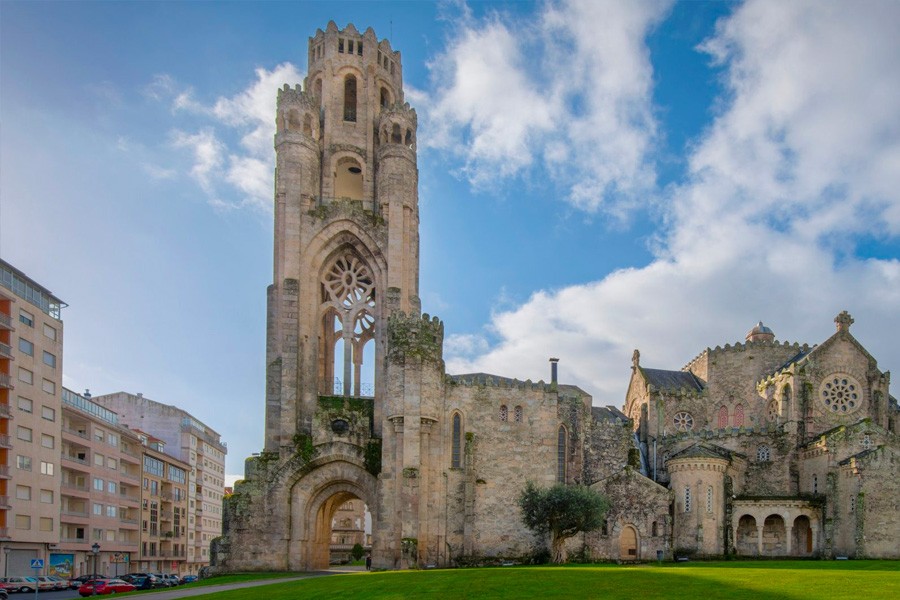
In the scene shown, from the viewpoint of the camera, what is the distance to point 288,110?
49000 millimetres

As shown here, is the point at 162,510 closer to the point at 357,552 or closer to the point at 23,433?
the point at 357,552

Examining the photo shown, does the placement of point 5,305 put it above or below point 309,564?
above

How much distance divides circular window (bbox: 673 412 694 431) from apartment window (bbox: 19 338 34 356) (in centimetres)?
4701

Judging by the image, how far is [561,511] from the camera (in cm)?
4384

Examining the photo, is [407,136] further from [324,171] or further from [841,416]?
[841,416]

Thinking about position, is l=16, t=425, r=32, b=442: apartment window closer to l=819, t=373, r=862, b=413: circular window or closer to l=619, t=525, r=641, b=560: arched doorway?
l=619, t=525, r=641, b=560: arched doorway

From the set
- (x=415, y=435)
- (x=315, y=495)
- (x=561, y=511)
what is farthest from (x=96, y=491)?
(x=561, y=511)

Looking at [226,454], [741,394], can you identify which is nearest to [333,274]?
[741,394]

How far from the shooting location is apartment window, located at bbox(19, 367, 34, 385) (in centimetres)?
5576

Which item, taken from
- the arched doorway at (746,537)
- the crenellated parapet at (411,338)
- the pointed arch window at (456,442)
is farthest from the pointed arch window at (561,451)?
the arched doorway at (746,537)

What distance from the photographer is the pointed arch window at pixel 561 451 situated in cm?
4859

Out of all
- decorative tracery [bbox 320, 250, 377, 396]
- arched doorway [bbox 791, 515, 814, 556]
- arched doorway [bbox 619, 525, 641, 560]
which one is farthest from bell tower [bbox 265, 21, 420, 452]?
arched doorway [bbox 791, 515, 814, 556]

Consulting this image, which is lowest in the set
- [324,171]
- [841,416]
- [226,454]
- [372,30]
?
[226,454]

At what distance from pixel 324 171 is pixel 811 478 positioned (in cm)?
3704
